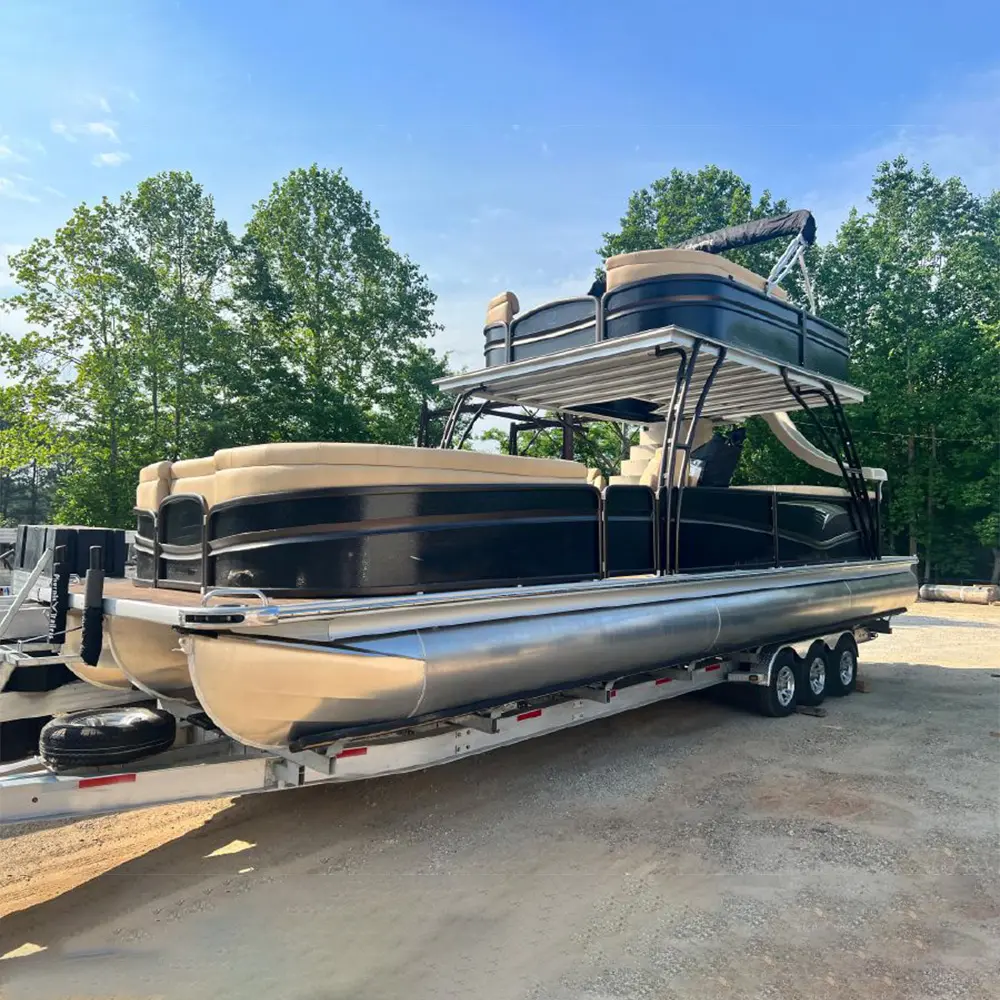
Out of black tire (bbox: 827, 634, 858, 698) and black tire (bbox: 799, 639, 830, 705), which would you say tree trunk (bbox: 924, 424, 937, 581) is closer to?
black tire (bbox: 827, 634, 858, 698)

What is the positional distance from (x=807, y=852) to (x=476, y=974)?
74.7 inches

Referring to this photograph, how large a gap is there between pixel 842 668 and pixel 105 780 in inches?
257

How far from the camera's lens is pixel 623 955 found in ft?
9.43

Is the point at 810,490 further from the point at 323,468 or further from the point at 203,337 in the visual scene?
the point at 203,337

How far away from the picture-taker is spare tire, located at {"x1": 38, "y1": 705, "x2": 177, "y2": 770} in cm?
310

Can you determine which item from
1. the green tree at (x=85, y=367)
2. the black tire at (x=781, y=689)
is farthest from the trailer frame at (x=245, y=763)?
the green tree at (x=85, y=367)

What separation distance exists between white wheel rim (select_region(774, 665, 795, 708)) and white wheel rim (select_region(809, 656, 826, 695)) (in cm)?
28

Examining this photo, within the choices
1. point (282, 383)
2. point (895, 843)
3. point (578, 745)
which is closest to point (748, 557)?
point (578, 745)

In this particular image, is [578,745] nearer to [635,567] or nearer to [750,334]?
[635,567]

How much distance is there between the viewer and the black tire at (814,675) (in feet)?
21.9

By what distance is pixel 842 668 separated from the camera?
732 cm

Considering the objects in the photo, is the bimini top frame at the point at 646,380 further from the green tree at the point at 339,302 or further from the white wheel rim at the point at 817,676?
the green tree at the point at 339,302

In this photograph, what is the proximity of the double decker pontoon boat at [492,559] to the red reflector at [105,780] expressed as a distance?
0.44 metres

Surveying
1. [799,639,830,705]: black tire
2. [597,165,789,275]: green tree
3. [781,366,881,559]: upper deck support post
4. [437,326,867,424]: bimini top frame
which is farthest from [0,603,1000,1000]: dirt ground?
[597,165,789,275]: green tree
